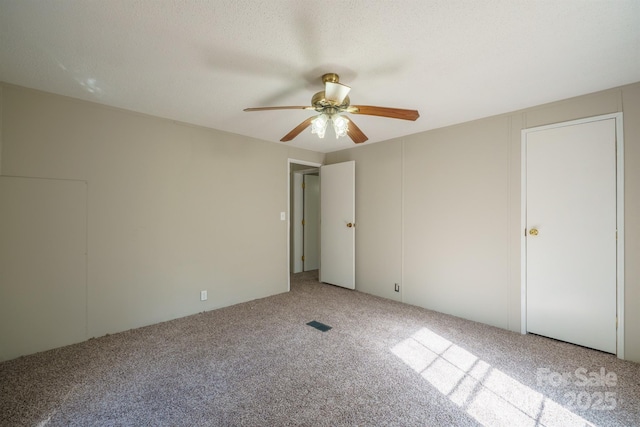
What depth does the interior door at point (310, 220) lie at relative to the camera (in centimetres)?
577

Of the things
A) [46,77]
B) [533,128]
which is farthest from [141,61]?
[533,128]

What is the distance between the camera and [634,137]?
2.28m

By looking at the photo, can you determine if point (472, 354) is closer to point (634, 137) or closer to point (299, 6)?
point (634, 137)

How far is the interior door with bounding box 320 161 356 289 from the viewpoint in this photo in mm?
4348

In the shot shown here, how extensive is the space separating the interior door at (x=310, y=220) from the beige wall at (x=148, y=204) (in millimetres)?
1691

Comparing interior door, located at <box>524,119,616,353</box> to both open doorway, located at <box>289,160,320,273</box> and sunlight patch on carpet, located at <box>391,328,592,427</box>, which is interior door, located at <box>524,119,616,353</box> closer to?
sunlight patch on carpet, located at <box>391,328,592,427</box>

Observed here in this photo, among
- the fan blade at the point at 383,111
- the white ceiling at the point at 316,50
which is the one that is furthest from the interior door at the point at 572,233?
the fan blade at the point at 383,111

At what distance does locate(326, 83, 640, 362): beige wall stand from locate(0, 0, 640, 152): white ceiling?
1.26 ft

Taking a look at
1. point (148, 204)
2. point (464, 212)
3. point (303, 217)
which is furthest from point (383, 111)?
point (303, 217)

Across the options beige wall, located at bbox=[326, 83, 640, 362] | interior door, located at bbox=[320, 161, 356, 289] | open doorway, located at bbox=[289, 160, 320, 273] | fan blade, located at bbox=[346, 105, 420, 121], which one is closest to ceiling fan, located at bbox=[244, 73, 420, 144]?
fan blade, located at bbox=[346, 105, 420, 121]

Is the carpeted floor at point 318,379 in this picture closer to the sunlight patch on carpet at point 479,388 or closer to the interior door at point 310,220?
the sunlight patch on carpet at point 479,388

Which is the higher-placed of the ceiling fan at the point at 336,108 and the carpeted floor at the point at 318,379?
the ceiling fan at the point at 336,108

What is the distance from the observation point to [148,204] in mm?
2984

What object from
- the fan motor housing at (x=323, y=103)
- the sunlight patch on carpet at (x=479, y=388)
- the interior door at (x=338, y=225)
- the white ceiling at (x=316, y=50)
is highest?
the white ceiling at (x=316, y=50)
